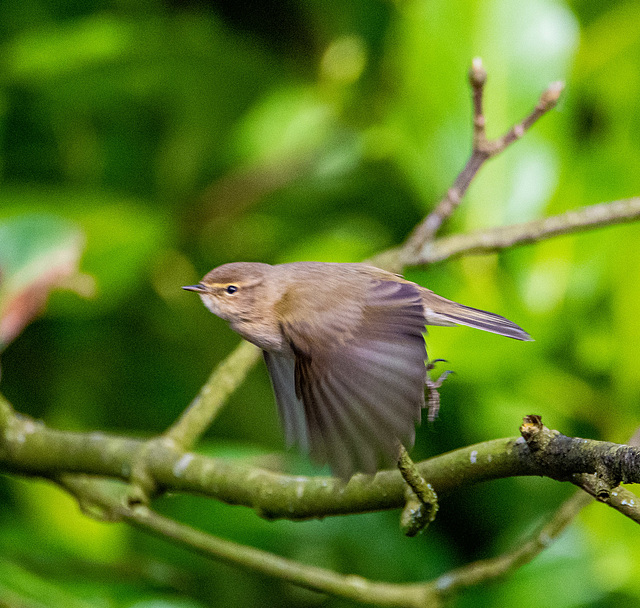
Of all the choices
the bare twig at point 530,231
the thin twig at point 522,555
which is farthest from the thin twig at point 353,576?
the bare twig at point 530,231

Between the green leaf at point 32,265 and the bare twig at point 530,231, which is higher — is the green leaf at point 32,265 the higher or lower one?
the lower one

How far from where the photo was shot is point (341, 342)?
54.3 inches

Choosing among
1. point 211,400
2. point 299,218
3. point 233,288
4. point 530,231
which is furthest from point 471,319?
point 299,218

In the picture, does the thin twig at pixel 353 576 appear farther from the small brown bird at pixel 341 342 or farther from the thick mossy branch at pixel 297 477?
the small brown bird at pixel 341 342

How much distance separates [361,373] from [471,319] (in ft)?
1.58

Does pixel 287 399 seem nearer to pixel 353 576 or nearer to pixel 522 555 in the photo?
pixel 353 576

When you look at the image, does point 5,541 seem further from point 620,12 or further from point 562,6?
point 620,12

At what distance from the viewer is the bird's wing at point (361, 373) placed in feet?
3.88

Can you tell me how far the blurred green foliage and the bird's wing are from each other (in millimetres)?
715

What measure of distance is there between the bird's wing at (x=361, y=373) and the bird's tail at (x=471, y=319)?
6.5 inches

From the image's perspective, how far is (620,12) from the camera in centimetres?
292

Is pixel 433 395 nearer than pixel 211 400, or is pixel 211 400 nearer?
pixel 433 395

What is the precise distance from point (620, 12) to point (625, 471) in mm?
2463

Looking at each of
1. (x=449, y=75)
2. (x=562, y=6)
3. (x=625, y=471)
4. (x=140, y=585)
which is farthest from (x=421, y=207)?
(x=625, y=471)
